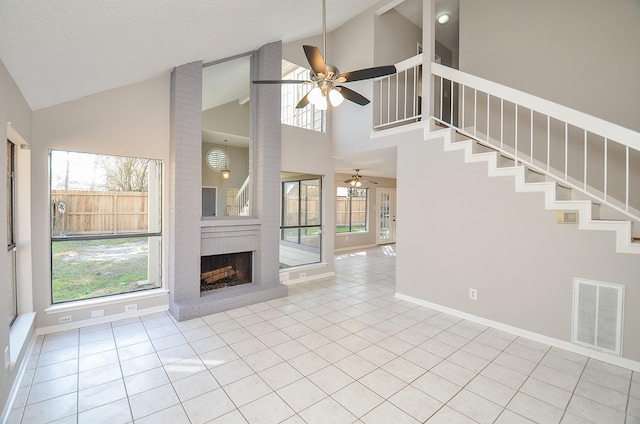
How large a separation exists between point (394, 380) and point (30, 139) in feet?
14.2

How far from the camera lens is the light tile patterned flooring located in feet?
6.56

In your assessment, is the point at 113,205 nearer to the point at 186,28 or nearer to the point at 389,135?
the point at 186,28

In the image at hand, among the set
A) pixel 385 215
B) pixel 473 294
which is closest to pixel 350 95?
pixel 473 294

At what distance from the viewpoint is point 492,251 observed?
11.2 feet

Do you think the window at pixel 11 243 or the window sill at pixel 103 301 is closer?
A: the window at pixel 11 243

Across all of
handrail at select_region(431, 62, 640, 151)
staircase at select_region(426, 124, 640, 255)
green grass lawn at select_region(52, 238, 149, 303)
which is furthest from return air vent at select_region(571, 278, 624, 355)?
green grass lawn at select_region(52, 238, 149, 303)

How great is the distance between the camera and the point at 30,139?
299 cm

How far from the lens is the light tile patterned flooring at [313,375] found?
200 cm

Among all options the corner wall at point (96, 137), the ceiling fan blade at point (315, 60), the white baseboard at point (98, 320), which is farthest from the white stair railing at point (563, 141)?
the white baseboard at point (98, 320)

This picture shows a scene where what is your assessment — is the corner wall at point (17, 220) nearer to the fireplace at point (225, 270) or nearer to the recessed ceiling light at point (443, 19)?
the fireplace at point (225, 270)

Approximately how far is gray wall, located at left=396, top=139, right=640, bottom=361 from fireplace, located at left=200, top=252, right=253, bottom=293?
2493 millimetres

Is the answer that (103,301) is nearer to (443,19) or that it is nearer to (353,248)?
(353,248)

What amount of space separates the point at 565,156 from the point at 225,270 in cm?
481

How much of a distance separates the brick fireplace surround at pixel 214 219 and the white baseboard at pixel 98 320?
23 centimetres
